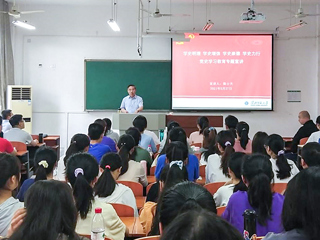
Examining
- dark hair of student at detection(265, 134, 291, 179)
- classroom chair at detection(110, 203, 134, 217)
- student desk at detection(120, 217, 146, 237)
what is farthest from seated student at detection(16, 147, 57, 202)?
dark hair of student at detection(265, 134, 291, 179)

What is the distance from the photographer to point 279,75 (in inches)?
372

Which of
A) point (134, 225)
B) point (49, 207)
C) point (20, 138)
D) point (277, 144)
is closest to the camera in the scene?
point (49, 207)

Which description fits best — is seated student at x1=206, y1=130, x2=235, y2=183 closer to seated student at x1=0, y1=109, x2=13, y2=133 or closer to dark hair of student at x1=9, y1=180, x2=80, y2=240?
dark hair of student at x1=9, y1=180, x2=80, y2=240

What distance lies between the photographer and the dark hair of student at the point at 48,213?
4.78 ft

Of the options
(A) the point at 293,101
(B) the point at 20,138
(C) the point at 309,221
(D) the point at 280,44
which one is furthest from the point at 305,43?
(C) the point at 309,221

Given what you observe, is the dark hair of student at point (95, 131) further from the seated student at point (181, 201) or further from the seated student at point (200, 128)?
the seated student at point (181, 201)

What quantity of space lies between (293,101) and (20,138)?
652 cm

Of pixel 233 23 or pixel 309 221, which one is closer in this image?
pixel 309 221

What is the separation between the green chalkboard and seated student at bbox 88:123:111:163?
471 cm

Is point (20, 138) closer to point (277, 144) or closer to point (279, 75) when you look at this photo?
point (277, 144)

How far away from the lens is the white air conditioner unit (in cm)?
884

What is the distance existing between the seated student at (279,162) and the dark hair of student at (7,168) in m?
2.36

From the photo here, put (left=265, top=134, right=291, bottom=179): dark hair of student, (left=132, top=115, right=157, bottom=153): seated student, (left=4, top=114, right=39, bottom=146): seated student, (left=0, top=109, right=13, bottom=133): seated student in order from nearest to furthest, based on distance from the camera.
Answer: (left=265, top=134, right=291, bottom=179): dark hair of student < (left=132, top=115, right=157, bottom=153): seated student < (left=4, top=114, right=39, bottom=146): seated student < (left=0, top=109, right=13, bottom=133): seated student

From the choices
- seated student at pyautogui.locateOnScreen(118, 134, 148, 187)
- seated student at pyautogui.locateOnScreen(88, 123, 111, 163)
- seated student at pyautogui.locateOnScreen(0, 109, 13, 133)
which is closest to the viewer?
seated student at pyautogui.locateOnScreen(118, 134, 148, 187)
